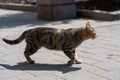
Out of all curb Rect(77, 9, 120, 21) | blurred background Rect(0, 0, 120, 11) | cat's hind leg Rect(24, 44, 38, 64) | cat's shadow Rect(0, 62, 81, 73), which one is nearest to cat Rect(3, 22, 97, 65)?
cat's hind leg Rect(24, 44, 38, 64)

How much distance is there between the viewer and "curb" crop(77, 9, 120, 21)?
11438 millimetres

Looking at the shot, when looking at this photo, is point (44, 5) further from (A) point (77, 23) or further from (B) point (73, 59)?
(B) point (73, 59)

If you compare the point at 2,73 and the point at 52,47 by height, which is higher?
the point at 52,47

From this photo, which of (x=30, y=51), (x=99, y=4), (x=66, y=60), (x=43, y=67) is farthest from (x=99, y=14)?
(x=43, y=67)

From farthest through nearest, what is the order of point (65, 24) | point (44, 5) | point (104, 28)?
1. point (44, 5)
2. point (65, 24)
3. point (104, 28)

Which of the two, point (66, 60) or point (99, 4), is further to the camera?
point (99, 4)

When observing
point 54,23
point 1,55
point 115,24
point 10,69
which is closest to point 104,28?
point 115,24

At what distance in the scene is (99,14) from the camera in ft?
39.3

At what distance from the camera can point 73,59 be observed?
247 inches

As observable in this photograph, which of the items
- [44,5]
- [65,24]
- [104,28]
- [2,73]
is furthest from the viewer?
[44,5]

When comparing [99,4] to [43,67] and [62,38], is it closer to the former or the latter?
[62,38]

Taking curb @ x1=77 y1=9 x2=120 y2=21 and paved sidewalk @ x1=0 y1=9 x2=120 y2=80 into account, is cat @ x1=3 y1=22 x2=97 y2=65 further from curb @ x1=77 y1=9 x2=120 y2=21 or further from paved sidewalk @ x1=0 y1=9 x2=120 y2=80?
curb @ x1=77 y1=9 x2=120 y2=21

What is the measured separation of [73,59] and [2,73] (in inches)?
52.9

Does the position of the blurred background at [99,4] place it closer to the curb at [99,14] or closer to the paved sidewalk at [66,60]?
the curb at [99,14]
